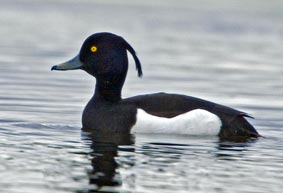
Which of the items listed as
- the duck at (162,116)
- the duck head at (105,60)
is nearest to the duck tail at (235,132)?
the duck at (162,116)

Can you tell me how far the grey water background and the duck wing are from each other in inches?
8.9

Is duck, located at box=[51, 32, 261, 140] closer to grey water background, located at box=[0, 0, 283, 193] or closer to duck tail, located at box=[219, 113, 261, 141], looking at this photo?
duck tail, located at box=[219, 113, 261, 141]

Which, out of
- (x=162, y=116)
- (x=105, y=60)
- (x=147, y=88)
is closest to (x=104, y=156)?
(x=162, y=116)

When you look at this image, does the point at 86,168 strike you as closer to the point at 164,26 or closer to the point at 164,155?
the point at 164,155

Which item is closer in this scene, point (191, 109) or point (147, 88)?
point (191, 109)

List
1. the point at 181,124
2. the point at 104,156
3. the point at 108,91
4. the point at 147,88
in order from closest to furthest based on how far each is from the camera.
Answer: the point at 104,156, the point at 181,124, the point at 108,91, the point at 147,88

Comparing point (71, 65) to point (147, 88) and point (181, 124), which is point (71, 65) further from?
point (147, 88)

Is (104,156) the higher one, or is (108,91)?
(108,91)

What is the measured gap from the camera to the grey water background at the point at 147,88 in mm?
8539

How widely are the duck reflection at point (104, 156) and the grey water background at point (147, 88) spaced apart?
0.6 inches

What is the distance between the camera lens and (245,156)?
9805 mm

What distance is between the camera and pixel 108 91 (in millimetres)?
11539

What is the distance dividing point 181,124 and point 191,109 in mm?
203

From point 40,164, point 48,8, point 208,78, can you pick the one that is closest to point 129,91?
point 208,78
